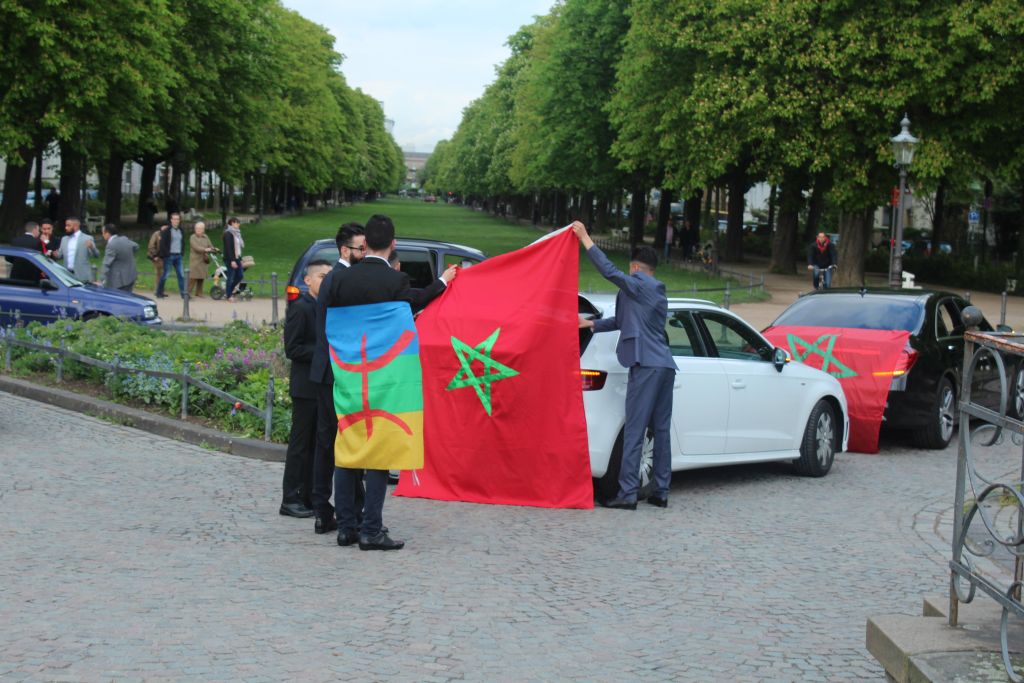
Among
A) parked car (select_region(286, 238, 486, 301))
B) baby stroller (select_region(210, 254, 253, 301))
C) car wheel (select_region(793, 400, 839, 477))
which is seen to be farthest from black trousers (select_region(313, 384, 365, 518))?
baby stroller (select_region(210, 254, 253, 301))

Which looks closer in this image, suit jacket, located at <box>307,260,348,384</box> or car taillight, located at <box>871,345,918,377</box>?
suit jacket, located at <box>307,260,348,384</box>

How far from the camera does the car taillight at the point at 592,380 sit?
9.44m

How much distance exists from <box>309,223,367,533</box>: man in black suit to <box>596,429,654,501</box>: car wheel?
7.23ft

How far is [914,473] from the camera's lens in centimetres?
1178

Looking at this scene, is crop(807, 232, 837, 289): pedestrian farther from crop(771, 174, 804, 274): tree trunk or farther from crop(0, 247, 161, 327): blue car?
crop(0, 247, 161, 327): blue car

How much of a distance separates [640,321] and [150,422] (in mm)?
5191

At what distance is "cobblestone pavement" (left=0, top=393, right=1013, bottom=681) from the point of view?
5.62m

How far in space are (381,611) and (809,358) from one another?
26.2 ft

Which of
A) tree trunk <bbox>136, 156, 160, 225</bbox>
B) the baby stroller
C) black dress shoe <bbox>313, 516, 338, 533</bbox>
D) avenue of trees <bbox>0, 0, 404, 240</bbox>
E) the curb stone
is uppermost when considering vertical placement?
avenue of trees <bbox>0, 0, 404, 240</bbox>

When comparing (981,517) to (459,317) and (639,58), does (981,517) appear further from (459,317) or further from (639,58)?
(639,58)

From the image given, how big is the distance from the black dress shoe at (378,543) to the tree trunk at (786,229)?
39.9 metres

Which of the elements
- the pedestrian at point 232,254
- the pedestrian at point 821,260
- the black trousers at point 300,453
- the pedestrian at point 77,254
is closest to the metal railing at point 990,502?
the black trousers at point 300,453

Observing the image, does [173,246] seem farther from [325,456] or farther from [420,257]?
[325,456]

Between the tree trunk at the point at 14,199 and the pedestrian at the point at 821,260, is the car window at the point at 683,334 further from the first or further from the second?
the tree trunk at the point at 14,199
